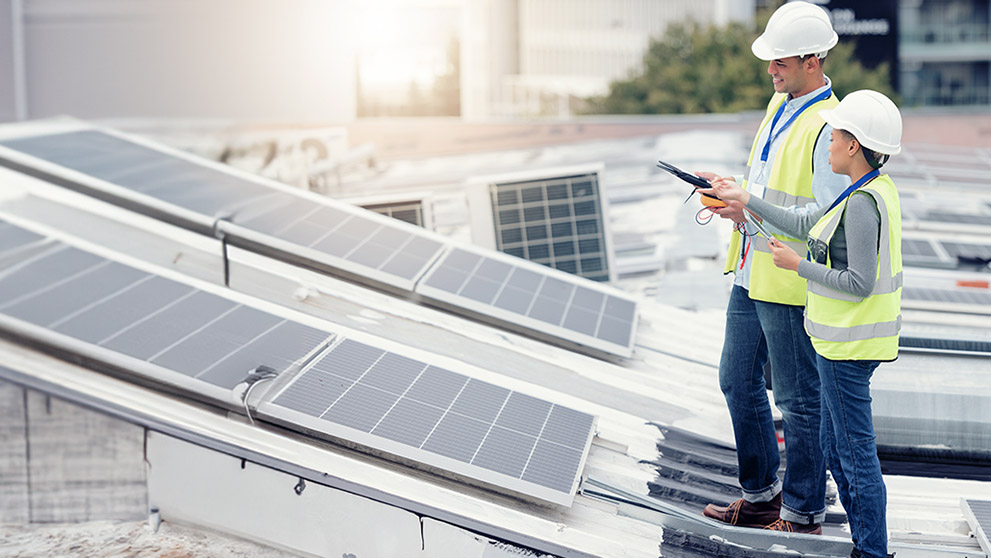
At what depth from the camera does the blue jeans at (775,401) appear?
3.57 m

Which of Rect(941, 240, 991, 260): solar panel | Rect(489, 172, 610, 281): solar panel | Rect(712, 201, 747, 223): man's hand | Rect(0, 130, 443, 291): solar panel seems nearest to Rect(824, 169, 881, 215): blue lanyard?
Rect(712, 201, 747, 223): man's hand

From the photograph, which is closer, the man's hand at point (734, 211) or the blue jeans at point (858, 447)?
the blue jeans at point (858, 447)

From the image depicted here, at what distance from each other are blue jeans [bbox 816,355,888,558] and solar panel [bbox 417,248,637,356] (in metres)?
2.12

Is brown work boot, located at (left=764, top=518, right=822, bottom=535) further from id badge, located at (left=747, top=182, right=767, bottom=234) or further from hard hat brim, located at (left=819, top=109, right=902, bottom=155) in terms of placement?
hard hat brim, located at (left=819, top=109, right=902, bottom=155)

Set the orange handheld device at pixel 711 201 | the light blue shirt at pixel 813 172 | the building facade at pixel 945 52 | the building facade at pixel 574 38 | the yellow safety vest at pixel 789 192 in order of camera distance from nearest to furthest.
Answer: the light blue shirt at pixel 813 172 < the yellow safety vest at pixel 789 192 < the orange handheld device at pixel 711 201 < the building facade at pixel 945 52 < the building facade at pixel 574 38

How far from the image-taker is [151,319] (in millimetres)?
3918

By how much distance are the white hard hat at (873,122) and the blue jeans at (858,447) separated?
2.60 feet

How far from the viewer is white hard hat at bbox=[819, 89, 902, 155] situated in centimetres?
312

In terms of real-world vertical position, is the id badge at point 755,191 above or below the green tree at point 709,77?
below

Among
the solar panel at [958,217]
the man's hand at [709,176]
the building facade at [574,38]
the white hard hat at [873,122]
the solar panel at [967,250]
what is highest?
the building facade at [574,38]

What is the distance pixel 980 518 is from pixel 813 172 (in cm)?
163

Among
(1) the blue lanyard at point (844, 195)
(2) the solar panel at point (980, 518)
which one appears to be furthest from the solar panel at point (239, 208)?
(2) the solar panel at point (980, 518)

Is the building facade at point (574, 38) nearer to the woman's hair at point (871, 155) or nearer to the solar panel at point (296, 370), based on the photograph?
the solar panel at point (296, 370)

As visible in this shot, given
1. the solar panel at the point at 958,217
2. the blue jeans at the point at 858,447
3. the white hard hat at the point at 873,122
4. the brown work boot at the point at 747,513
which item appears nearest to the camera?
the white hard hat at the point at 873,122
